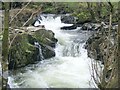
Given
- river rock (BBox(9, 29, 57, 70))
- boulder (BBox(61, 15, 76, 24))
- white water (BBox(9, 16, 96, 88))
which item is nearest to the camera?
white water (BBox(9, 16, 96, 88))

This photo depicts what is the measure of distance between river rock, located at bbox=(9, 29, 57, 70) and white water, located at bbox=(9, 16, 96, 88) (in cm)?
18

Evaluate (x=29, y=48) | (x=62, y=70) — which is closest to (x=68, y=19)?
(x=29, y=48)

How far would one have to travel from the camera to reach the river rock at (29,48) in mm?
6602

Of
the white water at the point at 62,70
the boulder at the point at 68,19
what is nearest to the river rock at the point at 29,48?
the white water at the point at 62,70

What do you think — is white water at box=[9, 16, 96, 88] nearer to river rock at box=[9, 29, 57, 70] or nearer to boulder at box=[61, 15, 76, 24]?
river rock at box=[9, 29, 57, 70]

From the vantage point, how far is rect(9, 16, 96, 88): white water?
6.20 m

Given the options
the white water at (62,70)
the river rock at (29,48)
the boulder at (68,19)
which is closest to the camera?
the white water at (62,70)

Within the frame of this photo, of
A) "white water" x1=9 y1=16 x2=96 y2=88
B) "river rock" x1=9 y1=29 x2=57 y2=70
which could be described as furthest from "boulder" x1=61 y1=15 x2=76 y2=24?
"river rock" x1=9 y1=29 x2=57 y2=70

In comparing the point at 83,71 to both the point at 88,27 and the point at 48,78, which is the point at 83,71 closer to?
the point at 48,78

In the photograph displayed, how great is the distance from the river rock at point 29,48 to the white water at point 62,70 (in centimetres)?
18

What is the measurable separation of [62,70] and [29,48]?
95cm

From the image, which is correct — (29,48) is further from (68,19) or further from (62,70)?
(68,19)

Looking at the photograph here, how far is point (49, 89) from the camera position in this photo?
5949 millimetres

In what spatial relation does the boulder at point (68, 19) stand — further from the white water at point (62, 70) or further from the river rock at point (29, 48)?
the river rock at point (29, 48)
